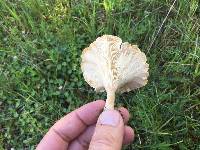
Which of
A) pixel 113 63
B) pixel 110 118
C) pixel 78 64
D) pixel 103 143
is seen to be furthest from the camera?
pixel 78 64

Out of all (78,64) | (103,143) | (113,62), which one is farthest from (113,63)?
(78,64)

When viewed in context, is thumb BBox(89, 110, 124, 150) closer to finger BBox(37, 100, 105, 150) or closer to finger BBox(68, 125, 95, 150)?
finger BBox(37, 100, 105, 150)

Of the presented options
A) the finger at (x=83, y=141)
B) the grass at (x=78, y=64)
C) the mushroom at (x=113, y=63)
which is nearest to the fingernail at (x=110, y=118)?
the mushroom at (x=113, y=63)

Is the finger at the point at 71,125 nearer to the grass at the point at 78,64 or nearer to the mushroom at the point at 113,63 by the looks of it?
the mushroom at the point at 113,63

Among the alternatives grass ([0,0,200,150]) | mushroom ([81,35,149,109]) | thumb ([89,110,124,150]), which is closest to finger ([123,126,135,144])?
grass ([0,0,200,150])

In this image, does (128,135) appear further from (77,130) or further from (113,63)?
(113,63)

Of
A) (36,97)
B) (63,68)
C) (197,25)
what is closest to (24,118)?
(36,97)

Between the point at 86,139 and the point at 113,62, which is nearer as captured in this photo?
the point at 113,62
